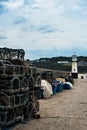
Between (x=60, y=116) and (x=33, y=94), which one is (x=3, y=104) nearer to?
(x=33, y=94)

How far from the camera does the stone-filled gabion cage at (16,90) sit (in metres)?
11.9

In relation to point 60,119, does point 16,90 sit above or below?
above

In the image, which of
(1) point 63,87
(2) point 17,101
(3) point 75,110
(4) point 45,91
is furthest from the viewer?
(1) point 63,87

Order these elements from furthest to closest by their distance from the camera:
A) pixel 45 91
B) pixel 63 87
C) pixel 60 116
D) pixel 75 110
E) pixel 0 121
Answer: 1. pixel 63 87
2. pixel 45 91
3. pixel 75 110
4. pixel 60 116
5. pixel 0 121

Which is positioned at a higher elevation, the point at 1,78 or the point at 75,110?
the point at 1,78

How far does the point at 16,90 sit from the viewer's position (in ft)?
40.0

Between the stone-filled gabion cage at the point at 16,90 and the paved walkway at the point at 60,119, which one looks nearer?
the stone-filled gabion cage at the point at 16,90

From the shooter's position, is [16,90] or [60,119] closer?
[16,90]

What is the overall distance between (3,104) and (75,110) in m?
5.94

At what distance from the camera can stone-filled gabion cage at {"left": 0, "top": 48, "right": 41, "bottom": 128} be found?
11.9m

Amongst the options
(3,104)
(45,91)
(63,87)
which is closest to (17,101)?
(3,104)

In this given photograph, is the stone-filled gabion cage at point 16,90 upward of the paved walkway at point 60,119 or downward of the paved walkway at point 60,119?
upward

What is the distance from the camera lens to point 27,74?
1351cm

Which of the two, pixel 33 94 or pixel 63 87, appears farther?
pixel 63 87
